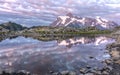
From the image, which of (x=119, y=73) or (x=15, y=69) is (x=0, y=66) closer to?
(x=15, y=69)

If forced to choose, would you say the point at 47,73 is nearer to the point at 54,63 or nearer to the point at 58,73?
the point at 58,73

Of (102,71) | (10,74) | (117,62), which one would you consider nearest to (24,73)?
(10,74)

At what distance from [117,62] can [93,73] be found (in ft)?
49.9

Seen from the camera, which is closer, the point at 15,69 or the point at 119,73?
the point at 119,73

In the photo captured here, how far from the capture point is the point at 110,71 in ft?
163

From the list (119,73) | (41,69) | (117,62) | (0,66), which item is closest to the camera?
(119,73)

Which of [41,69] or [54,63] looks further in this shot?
[54,63]

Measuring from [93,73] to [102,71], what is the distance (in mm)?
2956

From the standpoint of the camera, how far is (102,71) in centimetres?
4978

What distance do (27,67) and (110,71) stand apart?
17.4 metres

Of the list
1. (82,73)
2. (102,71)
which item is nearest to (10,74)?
(82,73)

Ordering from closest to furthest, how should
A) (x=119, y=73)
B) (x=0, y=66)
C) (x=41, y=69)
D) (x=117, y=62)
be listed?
(x=119, y=73) → (x=41, y=69) → (x=0, y=66) → (x=117, y=62)

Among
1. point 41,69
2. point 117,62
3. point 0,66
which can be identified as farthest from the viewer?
point 117,62

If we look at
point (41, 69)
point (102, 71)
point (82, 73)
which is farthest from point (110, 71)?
point (41, 69)
